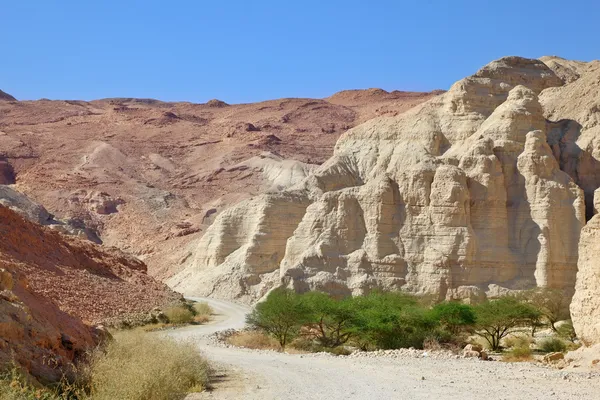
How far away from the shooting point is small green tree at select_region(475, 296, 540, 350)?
3603cm

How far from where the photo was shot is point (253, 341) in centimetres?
3409

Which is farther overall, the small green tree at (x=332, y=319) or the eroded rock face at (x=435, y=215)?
the eroded rock face at (x=435, y=215)

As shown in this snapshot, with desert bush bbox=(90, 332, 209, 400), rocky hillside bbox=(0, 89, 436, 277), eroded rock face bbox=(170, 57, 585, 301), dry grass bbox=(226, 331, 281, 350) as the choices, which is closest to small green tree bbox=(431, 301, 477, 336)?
dry grass bbox=(226, 331, 281, 350)

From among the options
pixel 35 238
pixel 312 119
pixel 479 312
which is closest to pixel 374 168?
pixel 479 312

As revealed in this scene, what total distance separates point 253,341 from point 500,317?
10.4 meters

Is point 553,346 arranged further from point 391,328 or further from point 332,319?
point 332,319

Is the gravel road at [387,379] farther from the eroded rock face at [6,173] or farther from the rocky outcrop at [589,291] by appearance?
the eroded rock face at [6,173]

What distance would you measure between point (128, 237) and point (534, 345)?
75.0 meters

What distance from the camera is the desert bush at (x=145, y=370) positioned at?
45.1 feet

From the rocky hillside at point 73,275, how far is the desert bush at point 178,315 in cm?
48

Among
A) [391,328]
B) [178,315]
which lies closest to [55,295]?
[178,315]

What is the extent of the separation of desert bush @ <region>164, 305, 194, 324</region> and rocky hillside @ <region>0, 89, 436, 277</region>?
123 ft

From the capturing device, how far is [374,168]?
59.4 metres

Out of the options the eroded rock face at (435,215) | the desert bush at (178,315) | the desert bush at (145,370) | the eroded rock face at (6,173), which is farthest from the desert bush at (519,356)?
the eroded rock face at (6,173)
